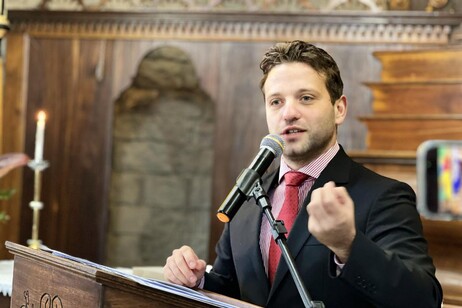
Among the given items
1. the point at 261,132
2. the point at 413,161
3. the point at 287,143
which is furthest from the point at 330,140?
the point at 261,132

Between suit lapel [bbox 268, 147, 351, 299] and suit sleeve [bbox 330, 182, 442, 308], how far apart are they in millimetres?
141

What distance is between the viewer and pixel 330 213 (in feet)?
4.47

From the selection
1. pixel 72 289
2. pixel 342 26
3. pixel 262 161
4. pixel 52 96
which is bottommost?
pixel 72 289

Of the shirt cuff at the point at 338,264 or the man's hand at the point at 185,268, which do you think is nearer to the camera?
the shirt cuff at the point at 338,264

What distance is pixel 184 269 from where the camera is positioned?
1.93 meters

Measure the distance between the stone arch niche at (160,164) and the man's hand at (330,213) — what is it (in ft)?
13.2

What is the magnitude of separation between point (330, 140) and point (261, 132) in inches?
105

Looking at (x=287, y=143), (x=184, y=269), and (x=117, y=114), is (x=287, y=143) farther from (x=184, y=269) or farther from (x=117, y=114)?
(x=117, y=114)

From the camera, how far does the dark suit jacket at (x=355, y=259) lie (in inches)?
59.9

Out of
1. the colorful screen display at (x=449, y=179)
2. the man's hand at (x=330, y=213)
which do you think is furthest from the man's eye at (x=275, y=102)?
the colorful screen display at (x=449, y=179)

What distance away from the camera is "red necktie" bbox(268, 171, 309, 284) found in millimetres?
1938

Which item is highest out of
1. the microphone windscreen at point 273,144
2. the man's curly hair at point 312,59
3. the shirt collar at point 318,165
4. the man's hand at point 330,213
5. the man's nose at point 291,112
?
the man's curly hair at point 312,59

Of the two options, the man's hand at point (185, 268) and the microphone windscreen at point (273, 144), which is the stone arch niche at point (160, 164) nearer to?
the man's hand at point (185, 268)

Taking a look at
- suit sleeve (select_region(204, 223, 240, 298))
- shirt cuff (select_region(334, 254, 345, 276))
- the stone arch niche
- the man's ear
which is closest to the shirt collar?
the man's ear
